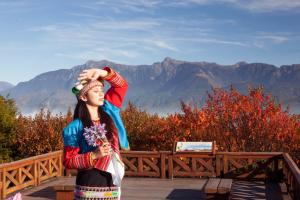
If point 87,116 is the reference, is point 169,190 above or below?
below

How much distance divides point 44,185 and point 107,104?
28.9 feet

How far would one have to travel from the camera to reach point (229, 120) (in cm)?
1767

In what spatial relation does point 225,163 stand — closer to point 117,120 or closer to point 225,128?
point 225,128

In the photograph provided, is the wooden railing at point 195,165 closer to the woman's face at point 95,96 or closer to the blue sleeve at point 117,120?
the blue sleeve at point 117,120

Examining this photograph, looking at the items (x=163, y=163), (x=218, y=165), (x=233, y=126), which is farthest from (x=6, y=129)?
(x=218, y=165)

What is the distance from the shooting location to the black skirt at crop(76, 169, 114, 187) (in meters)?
4.62

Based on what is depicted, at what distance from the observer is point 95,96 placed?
15.8 feet

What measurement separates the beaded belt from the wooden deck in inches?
248

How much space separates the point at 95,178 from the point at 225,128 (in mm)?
13379

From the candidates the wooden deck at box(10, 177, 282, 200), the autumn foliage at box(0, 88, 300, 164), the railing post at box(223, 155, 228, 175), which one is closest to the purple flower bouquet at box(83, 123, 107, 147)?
the wooden deck at box(10, 177, 282, 200)

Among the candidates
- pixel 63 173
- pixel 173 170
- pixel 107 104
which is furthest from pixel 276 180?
pixel 107 104

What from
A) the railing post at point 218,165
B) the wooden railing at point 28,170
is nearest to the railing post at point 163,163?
the railing post at point 218,165

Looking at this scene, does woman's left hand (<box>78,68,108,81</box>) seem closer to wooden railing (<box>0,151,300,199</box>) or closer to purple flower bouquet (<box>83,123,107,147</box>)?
purple flower bouquet (<box>83,123,107,147</box>)

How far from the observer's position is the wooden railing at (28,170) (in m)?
11.5
